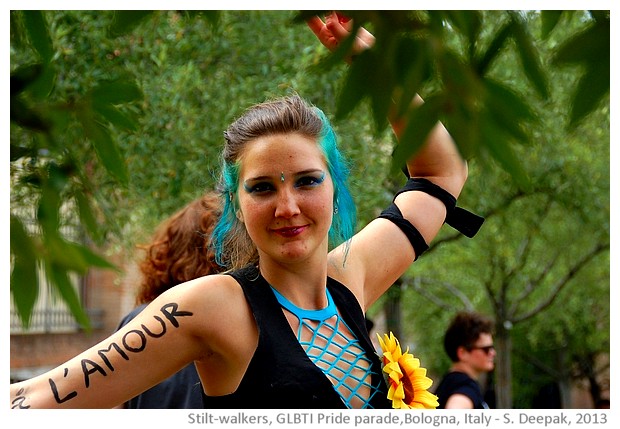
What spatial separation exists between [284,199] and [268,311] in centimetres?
21

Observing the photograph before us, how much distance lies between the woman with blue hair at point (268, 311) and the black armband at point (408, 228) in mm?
128

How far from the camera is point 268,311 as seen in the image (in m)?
1.74

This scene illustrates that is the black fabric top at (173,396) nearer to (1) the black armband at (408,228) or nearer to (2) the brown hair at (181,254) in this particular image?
(2) the brown hair at (181,254)

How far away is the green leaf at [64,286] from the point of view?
1.16m

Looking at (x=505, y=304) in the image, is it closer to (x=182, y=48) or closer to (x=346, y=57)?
(x=182, y=48)

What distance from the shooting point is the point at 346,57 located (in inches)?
44.9

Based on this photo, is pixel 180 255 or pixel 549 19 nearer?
pixel 549 19

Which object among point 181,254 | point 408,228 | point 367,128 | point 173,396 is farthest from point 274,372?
point 367,128

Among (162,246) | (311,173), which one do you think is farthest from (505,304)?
(311,173)

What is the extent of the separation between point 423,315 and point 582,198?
5.25m

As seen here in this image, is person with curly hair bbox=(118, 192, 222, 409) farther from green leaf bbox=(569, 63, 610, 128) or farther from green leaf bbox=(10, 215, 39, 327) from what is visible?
green leaf bbox=(569, 63, 610, 128)

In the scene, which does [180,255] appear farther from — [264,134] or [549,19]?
[549,19]

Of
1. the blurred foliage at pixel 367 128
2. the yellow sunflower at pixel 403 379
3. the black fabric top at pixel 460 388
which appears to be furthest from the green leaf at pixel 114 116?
the black fabric top at pixel 460 388

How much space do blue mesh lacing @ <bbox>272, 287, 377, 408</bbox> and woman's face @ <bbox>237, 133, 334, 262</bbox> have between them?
11 centimetres
